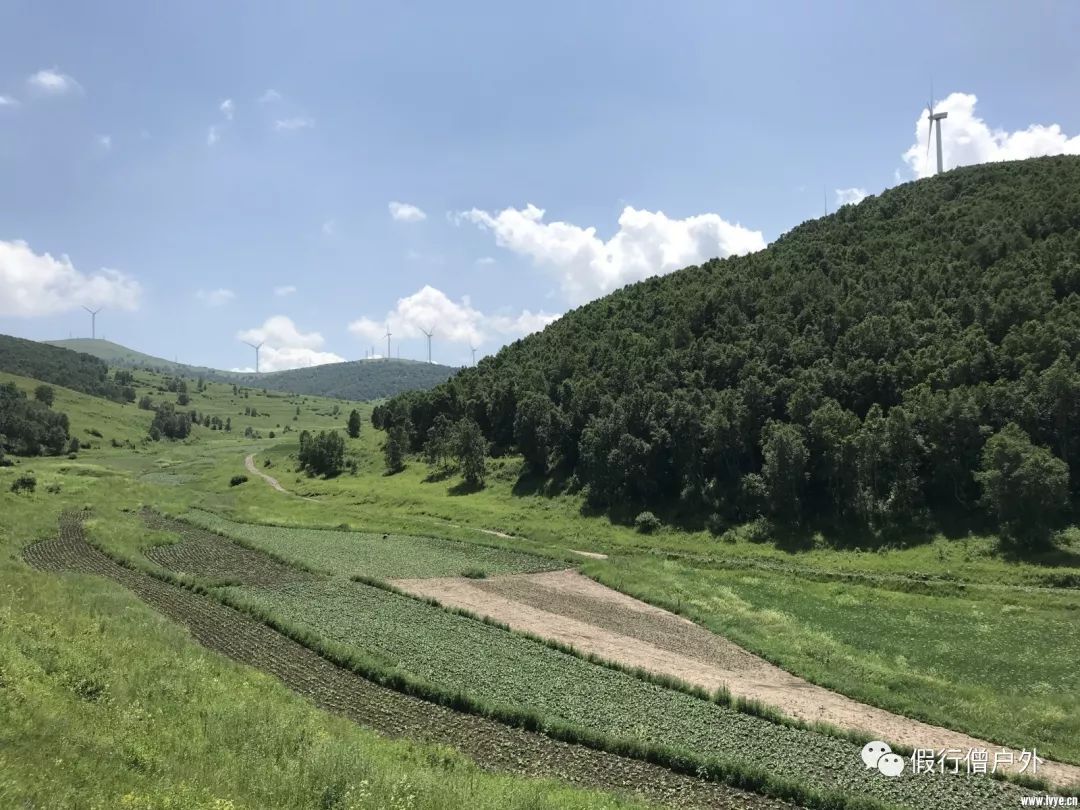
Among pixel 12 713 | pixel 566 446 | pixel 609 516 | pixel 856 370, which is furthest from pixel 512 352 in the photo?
pixel 12 713

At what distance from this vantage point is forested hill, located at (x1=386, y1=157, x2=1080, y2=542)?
75.1m

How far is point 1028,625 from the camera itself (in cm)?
4612

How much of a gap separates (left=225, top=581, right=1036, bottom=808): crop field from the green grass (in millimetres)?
7187

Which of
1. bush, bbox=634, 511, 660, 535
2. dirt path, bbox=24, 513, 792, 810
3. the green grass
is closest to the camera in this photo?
the green grass

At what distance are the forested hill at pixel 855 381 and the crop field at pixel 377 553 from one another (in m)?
32.9

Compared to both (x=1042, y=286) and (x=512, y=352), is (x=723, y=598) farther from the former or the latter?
(x=512, y=352)

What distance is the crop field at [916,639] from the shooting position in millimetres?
31219

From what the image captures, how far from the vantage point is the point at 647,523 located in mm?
88688

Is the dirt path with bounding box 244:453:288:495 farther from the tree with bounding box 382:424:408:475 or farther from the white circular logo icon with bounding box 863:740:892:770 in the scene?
the white circular logo icon with bounding box 863:740:892:770

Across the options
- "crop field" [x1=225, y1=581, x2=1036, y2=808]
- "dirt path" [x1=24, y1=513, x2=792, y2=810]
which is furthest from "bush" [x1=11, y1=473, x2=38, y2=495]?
"crop field" [x1=225, y1=581, x2=1036, y2=808]

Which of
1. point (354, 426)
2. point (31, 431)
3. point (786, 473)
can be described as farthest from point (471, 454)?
point (31, 431)

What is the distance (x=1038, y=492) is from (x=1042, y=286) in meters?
41.2

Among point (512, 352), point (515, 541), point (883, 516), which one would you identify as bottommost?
point (515, 541)

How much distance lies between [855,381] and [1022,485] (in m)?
28.5
